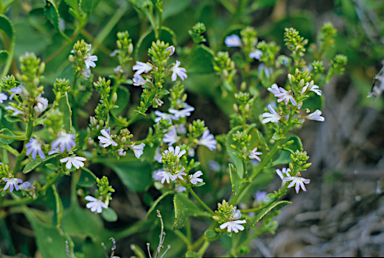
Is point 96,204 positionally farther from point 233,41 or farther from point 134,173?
point 233,41

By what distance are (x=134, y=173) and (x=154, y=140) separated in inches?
16.0

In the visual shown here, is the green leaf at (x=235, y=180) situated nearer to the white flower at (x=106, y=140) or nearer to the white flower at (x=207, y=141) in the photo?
the white flower at (x=207, y=141)

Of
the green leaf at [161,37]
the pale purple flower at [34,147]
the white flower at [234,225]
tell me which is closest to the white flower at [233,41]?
the green leaf at [161,37]

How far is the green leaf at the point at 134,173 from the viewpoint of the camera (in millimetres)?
1950

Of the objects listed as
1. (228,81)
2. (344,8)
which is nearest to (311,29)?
(344,8)

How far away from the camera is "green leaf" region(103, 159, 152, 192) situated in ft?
6.40

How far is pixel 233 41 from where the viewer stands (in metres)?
2.13

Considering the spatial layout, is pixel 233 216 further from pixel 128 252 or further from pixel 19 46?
pixel 19 46

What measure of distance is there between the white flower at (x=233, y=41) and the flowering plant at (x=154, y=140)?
12 mm

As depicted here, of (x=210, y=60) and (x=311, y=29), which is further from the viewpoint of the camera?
(x=311, y=29)

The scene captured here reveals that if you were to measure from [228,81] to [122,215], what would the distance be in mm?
1333

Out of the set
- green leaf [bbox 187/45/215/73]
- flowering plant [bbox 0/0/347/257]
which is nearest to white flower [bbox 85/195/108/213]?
flowering plant [bbox 0/0/347/257]

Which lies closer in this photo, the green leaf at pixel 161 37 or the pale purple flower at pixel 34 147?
the pale purple flower at pixel 34 147

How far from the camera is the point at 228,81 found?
1.97 meters
